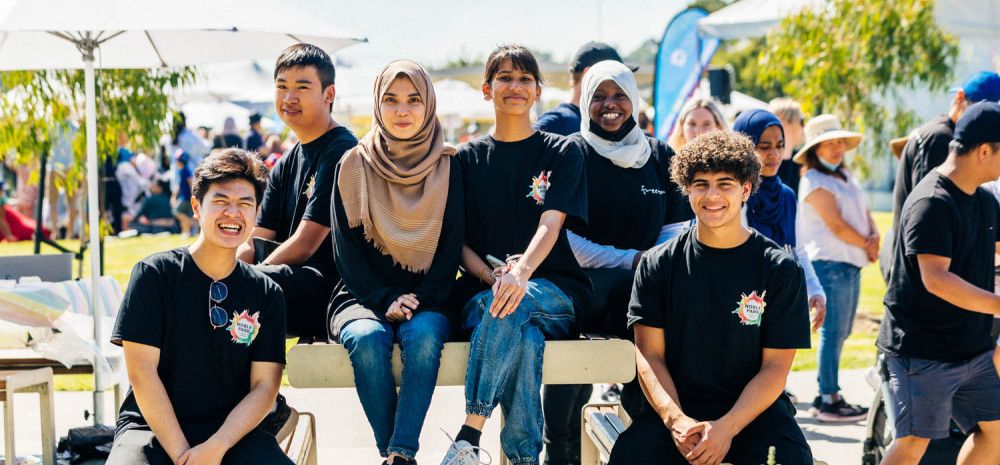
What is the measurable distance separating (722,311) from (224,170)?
1.90 metres

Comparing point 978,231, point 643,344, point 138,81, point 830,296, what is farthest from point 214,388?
point 138,81

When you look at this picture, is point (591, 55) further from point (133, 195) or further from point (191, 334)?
point (133, 195)

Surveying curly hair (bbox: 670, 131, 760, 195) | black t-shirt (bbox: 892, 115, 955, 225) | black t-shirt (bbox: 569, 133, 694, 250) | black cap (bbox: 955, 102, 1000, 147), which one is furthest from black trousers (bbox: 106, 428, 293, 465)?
black t-shirt (bbox: 892, 115, 955, 225)

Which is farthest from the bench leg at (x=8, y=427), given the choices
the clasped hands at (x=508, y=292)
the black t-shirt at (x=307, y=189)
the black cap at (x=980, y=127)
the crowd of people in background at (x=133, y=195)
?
the crowd of people in background at (x=133, y=195)

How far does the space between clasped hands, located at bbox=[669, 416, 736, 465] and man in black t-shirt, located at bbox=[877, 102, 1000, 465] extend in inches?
46.5

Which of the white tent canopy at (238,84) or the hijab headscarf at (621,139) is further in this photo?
the white tent canopy at (238,84)

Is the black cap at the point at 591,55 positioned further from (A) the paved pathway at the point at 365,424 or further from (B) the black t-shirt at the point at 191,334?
(B) the black t-shirt at the point at 191,334

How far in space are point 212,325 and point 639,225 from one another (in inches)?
74.7

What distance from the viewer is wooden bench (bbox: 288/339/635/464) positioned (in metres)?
4.19

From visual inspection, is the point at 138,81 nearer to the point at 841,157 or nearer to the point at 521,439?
the point at 841,157

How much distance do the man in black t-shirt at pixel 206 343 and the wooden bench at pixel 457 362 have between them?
0.14m

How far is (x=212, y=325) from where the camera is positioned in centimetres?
394

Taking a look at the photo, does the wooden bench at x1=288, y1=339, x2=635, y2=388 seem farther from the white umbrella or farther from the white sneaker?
the white umbrella

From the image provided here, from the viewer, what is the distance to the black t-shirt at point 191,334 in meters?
3.88
